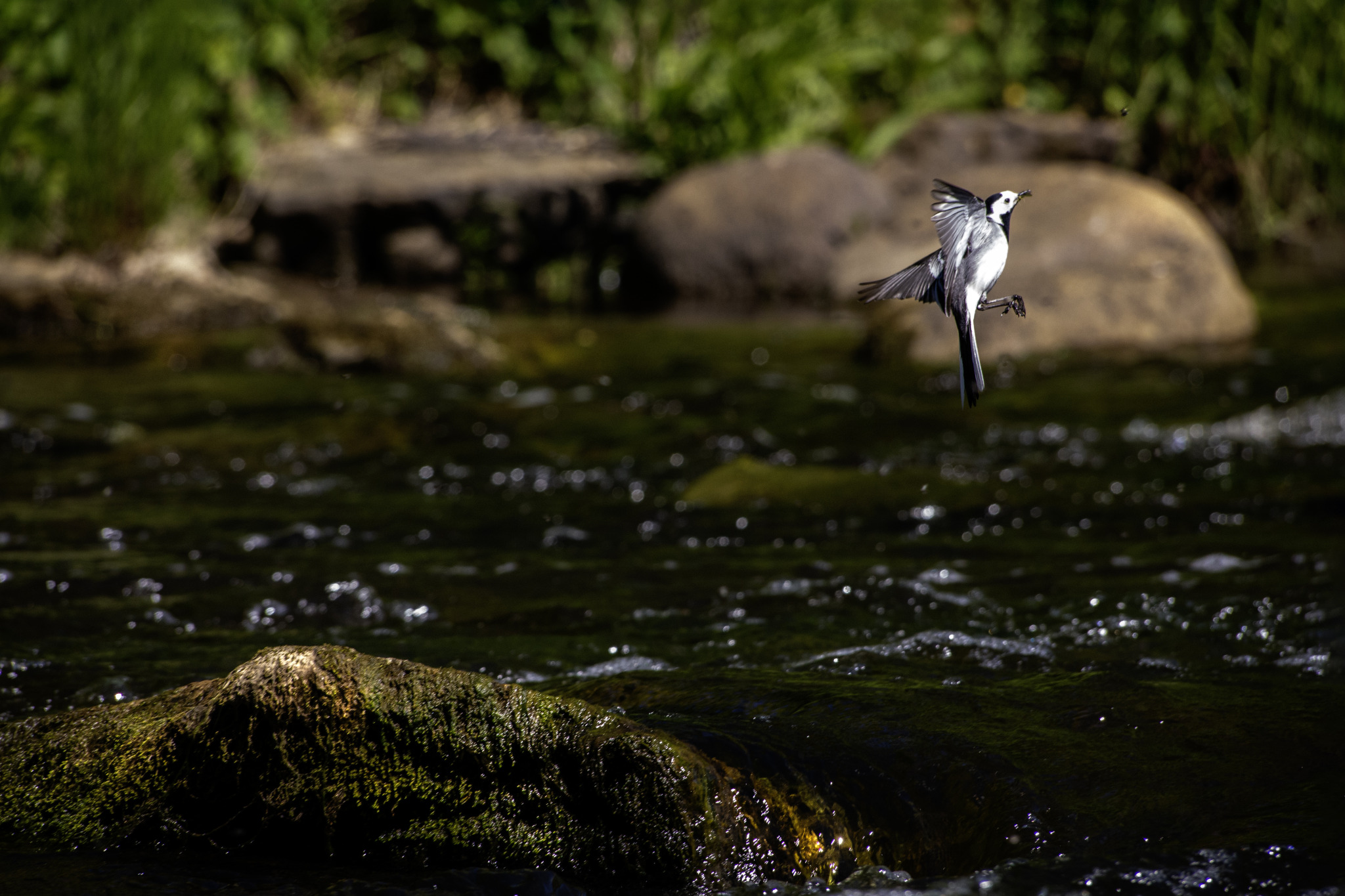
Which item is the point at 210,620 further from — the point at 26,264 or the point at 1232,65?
the point at 1232,65

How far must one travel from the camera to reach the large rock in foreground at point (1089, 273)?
6.99 meters

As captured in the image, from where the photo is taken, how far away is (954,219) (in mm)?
1347

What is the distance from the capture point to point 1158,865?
2.02m

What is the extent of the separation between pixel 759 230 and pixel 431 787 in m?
7.58

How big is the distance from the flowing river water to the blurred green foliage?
6.49 feet

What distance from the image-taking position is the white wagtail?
1258 millimetres

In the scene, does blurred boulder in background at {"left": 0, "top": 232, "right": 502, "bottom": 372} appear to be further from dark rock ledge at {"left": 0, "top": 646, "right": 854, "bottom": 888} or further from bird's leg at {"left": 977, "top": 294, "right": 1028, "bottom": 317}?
bird's leg at {"left": 977, "top": 294, "right": 1028, "bottom": 317}

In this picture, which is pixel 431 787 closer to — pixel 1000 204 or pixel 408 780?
pixel 408 780

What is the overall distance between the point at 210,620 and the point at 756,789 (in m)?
1.77

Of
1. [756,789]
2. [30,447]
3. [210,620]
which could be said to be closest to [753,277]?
[30,447]

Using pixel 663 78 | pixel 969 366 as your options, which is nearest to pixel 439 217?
pixel 663 78

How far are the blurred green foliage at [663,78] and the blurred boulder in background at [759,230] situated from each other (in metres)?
0.97

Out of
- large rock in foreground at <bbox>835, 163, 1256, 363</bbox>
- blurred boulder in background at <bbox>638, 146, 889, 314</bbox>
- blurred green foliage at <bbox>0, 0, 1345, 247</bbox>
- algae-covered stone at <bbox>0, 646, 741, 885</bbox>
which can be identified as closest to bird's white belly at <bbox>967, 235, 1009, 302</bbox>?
algae-covered stone at <bbox>0, 646, 741, 885</bbox>

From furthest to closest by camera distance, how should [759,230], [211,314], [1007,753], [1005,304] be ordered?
1. [759,230]
2. [211,314]
3. [1007,753]
4. [1005,304]
